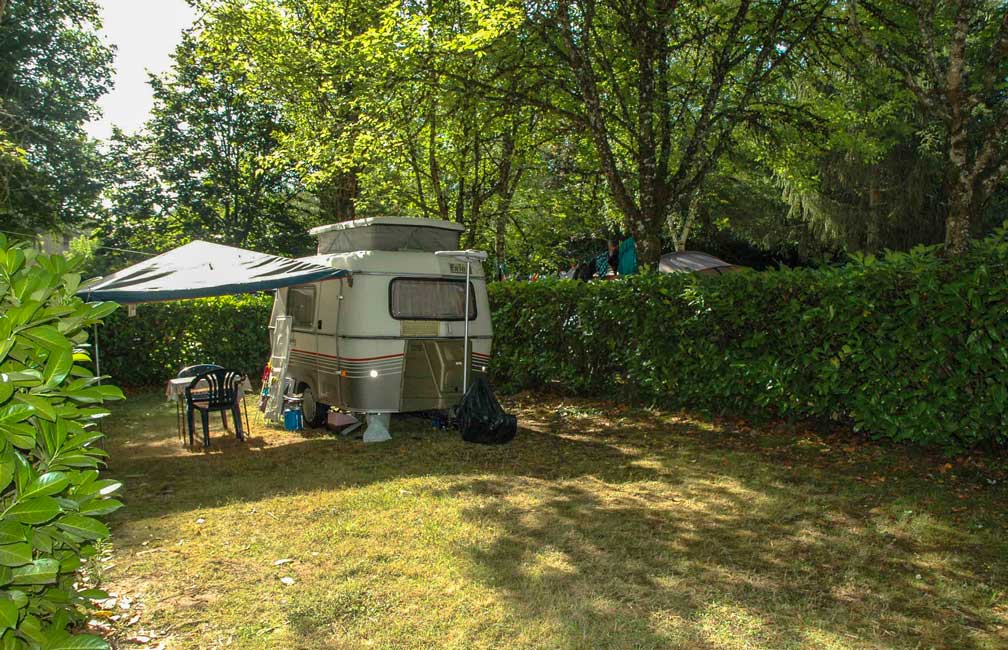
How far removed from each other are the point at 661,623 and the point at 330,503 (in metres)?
3.49

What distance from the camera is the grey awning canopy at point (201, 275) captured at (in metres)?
7.97

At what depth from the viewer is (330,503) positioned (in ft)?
21.3

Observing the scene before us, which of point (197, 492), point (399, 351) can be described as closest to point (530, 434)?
point (399, 351)

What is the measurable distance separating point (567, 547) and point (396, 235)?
18.5 feet

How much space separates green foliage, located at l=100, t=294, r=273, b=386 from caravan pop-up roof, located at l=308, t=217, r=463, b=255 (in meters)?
6.19

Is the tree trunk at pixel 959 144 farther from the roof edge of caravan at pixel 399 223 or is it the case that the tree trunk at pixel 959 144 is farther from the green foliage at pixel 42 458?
the green foliage at pixel 42 458

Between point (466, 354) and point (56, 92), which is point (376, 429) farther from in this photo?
point (56, 92)

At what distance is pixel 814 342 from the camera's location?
8.30 m

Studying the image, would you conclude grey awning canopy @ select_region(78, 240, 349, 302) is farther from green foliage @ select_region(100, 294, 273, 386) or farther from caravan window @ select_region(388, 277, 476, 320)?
green foliage @ select_region(100, 294, 273, 386)

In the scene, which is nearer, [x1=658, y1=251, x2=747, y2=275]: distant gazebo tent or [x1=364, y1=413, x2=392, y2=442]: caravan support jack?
[x1=364, y1=413, x2=392, y2=442]: caravan support jack

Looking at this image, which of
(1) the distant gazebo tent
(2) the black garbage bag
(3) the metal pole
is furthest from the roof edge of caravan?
(1) the distant gazebo tent

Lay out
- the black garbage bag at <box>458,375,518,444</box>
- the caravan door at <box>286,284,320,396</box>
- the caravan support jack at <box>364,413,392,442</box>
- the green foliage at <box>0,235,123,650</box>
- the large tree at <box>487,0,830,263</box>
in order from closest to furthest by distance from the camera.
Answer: the green foliage at <box>0,235,123,650</box>, the black garbage bag at <box>458,375,518,444</box>, the caravan support jack at <box>364,413,392,442</box>, the caravan door at <box>286,284,320,396</box>, the large tree at <box>487,0,830,263</box>

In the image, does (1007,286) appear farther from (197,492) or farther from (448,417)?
(197,492)

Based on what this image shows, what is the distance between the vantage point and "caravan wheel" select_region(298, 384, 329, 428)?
10336 mm
